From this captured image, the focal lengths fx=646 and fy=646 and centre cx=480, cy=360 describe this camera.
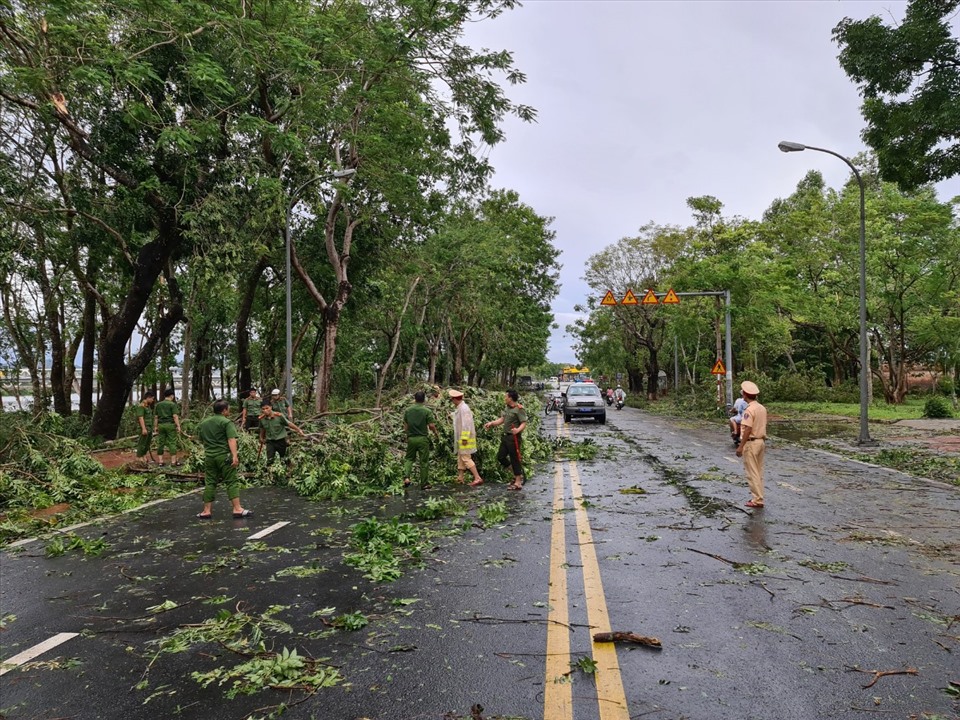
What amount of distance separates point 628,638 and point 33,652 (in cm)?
414

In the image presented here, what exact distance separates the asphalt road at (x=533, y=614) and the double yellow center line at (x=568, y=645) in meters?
0.02

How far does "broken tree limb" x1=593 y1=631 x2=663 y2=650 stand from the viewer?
14.3 feet

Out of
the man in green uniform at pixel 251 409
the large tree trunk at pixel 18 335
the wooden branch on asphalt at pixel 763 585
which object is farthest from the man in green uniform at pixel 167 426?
the large tree trunk at pixel 18 335

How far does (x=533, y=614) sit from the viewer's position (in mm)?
4938

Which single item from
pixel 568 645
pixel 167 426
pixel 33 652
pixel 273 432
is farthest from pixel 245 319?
pixel 568 645

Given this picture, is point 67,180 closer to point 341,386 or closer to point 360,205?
point 360,205

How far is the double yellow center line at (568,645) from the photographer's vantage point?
358cm

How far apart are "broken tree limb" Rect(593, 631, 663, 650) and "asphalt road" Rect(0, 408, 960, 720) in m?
0.07

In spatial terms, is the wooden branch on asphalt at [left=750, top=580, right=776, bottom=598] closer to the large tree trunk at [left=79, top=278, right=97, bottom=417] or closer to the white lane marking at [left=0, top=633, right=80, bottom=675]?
the white lane marking at [left=0, top=633, right=80, bottom=675]

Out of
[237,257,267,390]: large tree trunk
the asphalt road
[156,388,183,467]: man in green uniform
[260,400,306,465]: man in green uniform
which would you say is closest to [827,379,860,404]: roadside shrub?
the asphalt road

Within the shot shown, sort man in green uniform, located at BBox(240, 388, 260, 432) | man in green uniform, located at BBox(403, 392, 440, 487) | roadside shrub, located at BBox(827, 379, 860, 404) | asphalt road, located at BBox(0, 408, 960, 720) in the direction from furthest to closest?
roadside shrub, located at BBox(827, 379, 860, 404) → man in green uniform, located at BBox(240, 388, 260, 432) → man in green uniform, located at BBox(403, 392, 440, 487) → asphalt road, located at BBox(0, 408, 960, 720)

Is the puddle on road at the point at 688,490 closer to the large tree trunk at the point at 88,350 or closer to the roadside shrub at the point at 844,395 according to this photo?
the large tree trunk at the point at 88,350

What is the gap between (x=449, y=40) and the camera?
632 inches

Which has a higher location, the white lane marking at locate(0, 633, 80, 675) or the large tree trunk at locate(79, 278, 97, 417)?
the large tree trunk at locate(79, 278, 97, 417)
